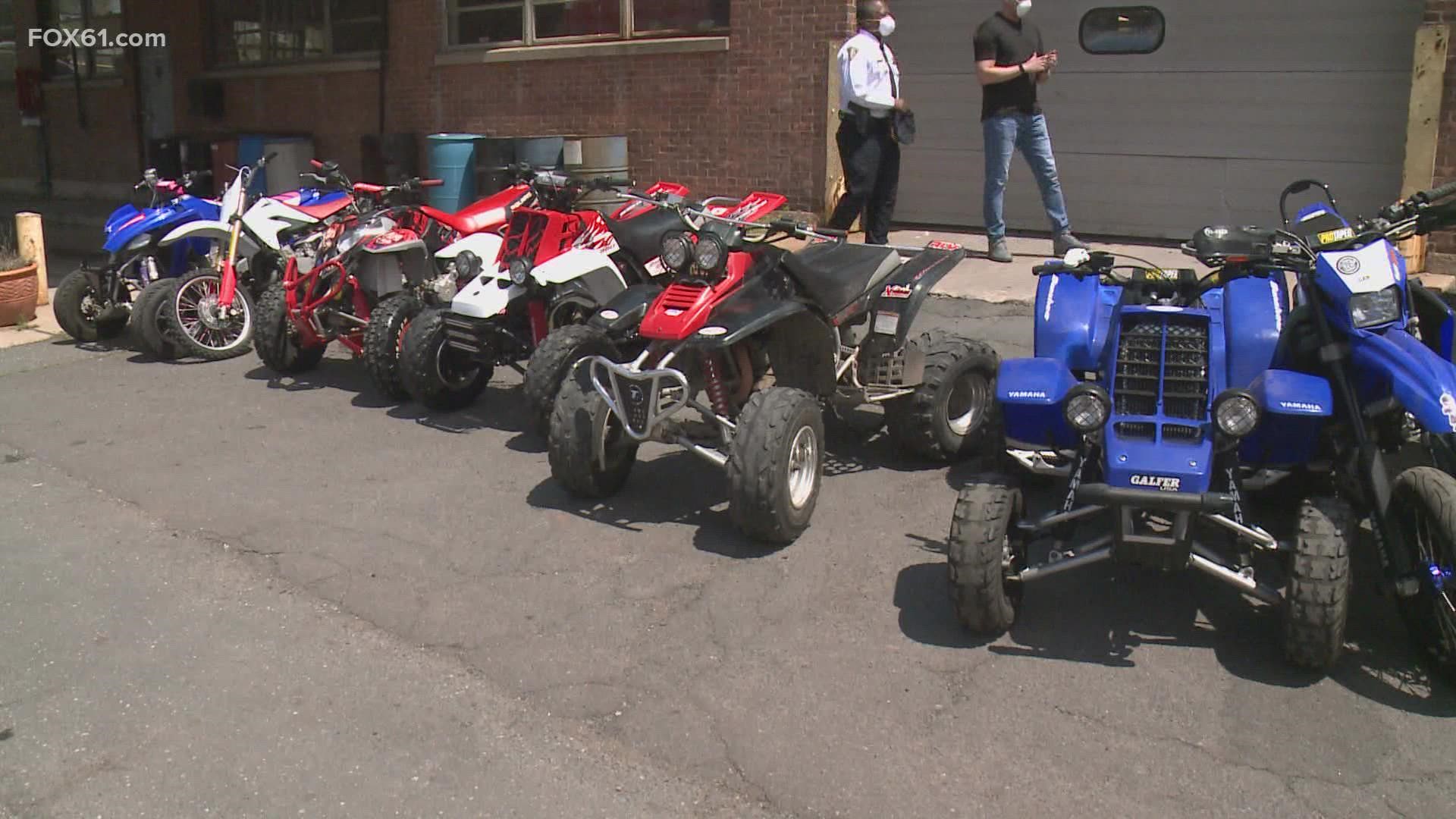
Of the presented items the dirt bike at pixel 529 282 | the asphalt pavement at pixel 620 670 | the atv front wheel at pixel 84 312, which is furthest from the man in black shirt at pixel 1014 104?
the atv front wheel at pixel 84 312

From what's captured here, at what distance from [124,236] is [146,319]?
79 centimetres

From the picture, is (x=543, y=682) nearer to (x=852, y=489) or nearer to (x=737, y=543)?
(x=737, y=543)

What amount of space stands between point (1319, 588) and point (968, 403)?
2891 millimetres

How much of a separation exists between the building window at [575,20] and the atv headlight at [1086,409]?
878 cm

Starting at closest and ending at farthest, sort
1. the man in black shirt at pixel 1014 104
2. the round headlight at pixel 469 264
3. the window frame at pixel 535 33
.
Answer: the round headlight at pixel 469 264
the man in black shirt at pixel 1014 104
the window frame at pixel 535 33

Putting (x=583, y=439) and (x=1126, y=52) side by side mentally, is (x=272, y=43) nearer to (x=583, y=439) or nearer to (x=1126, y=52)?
(x=1126, y=52)

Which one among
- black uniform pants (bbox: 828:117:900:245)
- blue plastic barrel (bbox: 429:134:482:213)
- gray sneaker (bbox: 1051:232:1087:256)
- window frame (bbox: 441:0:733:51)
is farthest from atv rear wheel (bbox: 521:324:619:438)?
blue plastic barrel (bbox: 429:134:482:213)

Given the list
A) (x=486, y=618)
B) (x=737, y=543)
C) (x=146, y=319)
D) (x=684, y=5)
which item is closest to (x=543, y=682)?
(x=486, y=618)

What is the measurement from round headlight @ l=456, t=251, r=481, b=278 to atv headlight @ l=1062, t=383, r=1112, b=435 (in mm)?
4083

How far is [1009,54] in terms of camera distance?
9414 millimetres

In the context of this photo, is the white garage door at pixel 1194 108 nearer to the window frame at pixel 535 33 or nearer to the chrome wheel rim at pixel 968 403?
the window frame at pixel 535 33

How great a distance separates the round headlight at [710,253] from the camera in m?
5.75

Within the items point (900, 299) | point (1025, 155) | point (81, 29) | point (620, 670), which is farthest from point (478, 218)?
point (81, 29)

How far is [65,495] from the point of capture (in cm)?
639
